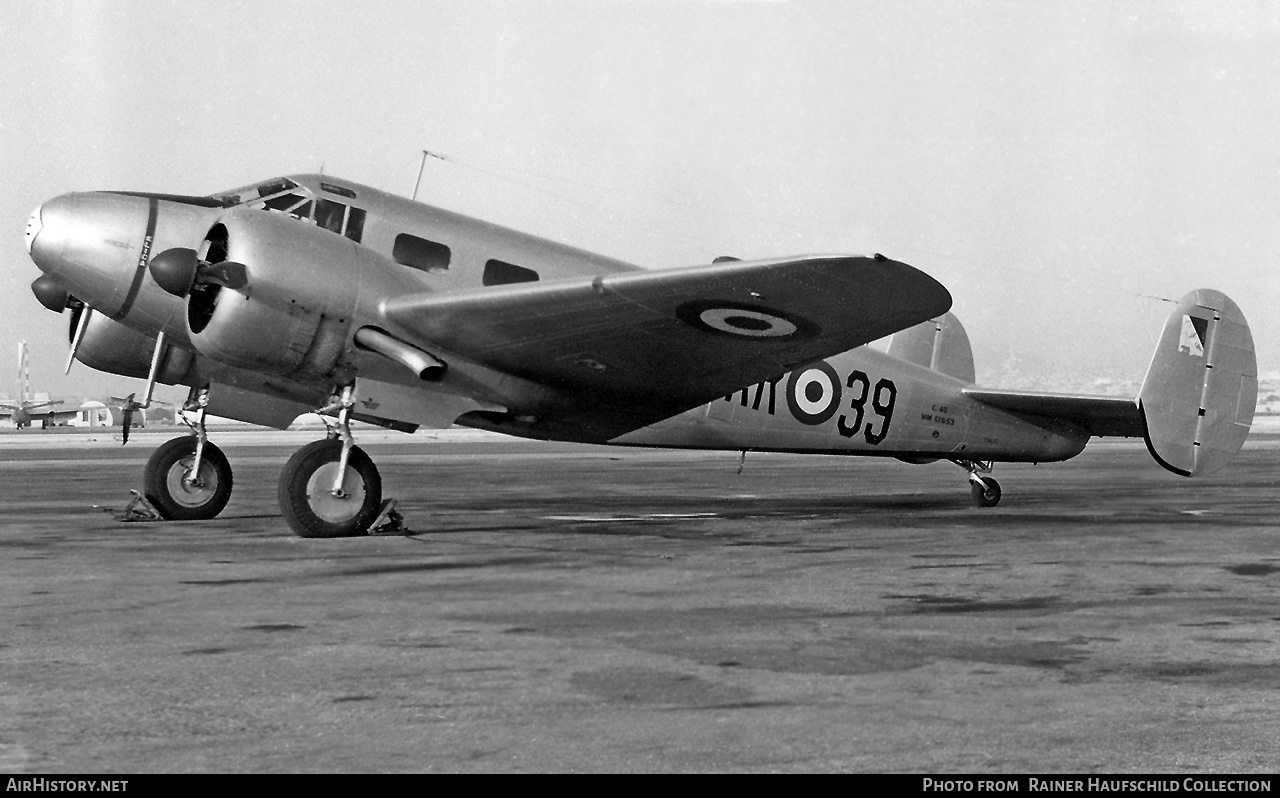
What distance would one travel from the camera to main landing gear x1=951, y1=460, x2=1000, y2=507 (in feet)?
52.6

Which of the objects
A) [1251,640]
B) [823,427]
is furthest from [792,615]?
[823,427]

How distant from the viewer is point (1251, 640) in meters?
6.52

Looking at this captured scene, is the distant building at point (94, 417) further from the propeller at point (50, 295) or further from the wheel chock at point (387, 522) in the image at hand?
the wheel chock at point (387, 522)

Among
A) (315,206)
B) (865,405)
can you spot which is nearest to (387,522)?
(315,206)

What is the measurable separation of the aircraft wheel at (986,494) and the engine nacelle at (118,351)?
9186mm

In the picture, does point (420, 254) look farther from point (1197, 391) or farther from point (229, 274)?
point (1197, 391)

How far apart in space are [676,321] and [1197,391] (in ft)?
20.6

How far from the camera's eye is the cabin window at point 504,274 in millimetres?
12789

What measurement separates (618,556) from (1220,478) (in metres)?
17.1

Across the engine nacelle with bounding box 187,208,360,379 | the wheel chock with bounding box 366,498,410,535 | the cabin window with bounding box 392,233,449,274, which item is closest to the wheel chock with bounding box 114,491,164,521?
the engine nacelle with bounding box 187,208,360,379

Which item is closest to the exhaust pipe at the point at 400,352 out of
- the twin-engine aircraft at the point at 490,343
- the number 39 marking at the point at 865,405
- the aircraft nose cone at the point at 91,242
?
the twin-engine aircraft at the point at 490,343

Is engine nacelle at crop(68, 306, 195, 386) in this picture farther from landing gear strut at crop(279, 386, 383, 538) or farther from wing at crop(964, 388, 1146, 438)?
wing at crop(964, 388, 1146, 438)

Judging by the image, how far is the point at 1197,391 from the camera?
14070 mm

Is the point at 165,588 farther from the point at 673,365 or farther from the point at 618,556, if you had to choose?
the point at 673,365
